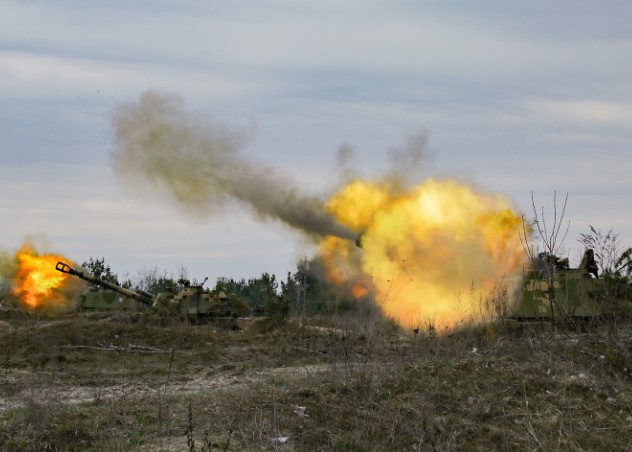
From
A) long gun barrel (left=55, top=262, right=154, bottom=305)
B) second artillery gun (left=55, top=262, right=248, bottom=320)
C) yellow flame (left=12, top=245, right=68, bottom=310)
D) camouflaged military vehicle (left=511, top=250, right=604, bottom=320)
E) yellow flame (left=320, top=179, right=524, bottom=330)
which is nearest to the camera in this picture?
camouflaged military vehicle (left=511, top=250, right=604, bottom=320)

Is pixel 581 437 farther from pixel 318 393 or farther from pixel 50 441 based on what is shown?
pixel 50 441

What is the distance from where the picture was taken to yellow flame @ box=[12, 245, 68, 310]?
144ft

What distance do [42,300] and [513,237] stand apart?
1150 inches

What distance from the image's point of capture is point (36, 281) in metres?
44.6

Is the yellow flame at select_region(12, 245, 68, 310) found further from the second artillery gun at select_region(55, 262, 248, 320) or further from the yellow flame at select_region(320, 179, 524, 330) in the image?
the yellow flame at select_region(320, 179, 524, 330)

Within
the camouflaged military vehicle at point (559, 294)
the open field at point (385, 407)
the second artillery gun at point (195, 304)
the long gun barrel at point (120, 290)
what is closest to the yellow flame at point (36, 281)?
the long gun barrel at point (120, 290)

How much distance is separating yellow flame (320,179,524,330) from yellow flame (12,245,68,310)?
21577 millimetres

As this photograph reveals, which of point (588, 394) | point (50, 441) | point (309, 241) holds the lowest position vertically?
point (50, 441)

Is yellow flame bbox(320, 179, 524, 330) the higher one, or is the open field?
yellow flame bbox(320, 179, 524, 330)

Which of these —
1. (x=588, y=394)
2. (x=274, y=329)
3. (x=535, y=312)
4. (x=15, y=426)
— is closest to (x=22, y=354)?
(x=274, y=329)

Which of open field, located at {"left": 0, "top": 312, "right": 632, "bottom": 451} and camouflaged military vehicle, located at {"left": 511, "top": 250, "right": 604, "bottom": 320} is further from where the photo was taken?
camouflaged military vehicle, located at {"left": 511, "top": 250, "right": 604, "bottom": 320}

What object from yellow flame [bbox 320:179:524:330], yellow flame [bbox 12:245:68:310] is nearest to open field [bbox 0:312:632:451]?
yellow flame [bbox 320:179:524:330]

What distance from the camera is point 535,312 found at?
21875 millimetres

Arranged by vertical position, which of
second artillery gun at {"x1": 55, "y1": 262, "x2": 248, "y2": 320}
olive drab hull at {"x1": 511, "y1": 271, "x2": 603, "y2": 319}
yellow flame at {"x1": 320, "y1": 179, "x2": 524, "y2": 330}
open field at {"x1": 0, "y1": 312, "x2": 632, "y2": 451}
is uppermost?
yellow flame at {"x1": 320, "y1": 179, "x2": 524, "y2": 330}
